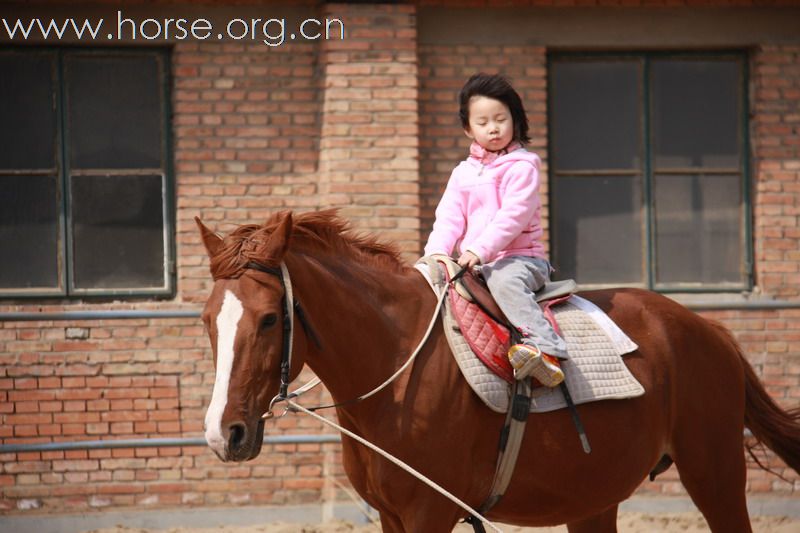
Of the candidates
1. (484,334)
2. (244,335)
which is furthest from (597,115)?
(244,335)

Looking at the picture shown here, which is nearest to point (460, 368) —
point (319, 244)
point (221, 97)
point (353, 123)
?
point (319, 244)

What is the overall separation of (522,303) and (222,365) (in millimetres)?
1284

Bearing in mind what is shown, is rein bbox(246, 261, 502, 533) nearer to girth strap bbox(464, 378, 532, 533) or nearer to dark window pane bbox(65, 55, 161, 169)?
girth strap bbox(464, 378, 532, 533)

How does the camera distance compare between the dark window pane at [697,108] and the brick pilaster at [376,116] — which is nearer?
the brick pilaster at [376,116]

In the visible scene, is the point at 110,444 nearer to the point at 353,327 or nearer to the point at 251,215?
the point at 251,215

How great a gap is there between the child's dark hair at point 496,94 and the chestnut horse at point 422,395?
741mm

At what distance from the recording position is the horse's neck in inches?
148

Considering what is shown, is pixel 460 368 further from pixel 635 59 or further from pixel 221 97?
pixel 635 59

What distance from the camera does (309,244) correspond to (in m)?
3.88

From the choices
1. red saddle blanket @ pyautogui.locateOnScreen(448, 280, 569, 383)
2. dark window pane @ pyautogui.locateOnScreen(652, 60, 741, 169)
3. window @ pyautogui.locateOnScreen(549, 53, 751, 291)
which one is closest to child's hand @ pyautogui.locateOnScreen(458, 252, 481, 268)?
red saddle blanket @ pyautogui.locateOnScreen(448, 280, 569, 383)

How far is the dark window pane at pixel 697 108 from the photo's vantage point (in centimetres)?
797

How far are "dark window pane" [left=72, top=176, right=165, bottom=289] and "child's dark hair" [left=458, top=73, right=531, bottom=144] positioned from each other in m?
3.90

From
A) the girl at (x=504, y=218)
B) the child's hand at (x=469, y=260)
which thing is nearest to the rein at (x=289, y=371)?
the child's hand at (x=469, y=260)

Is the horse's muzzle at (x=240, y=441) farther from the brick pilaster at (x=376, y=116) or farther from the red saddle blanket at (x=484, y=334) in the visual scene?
the brick pilaster at (x=376, y=116)
